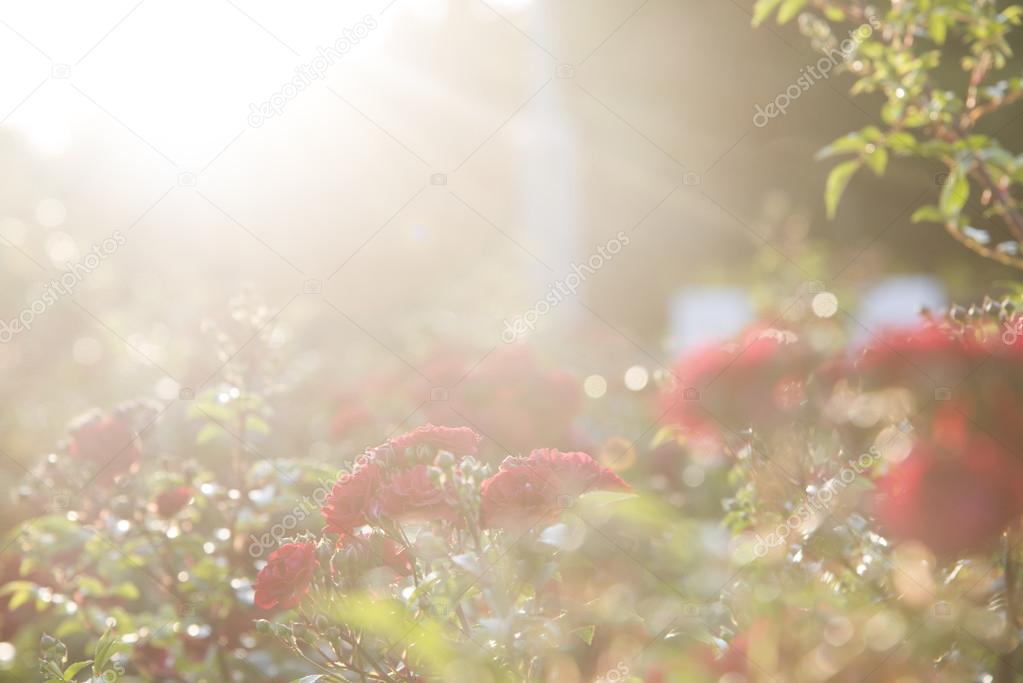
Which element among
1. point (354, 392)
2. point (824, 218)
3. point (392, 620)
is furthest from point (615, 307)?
point (392, 620)

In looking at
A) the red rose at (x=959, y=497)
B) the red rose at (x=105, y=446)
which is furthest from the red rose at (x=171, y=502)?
the red rose at (x=959, y=497)

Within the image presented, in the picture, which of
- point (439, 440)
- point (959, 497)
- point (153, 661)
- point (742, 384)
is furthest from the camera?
point (153, 661)

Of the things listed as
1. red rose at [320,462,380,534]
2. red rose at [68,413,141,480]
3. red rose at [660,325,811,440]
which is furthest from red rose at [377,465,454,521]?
red rose at [68,413,141,480]

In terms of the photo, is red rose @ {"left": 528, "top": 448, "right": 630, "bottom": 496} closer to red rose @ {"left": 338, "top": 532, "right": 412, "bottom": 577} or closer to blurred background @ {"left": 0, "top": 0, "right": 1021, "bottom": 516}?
red rose @ {"left": 338, "top": 532, "right": 412, "bottom": 577}

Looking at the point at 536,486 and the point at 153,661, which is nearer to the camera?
the point at 536,486

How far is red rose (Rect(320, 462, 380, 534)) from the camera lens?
1.44 metres

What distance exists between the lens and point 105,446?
2229 millimetres

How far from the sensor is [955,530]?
→ 1596 millimetres

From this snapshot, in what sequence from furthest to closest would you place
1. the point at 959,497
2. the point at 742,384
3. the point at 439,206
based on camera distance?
the point at 439,206 < the point at 742,384 < the point at 959,497

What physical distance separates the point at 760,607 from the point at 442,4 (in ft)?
33.5

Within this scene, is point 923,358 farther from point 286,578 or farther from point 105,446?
point 105,446

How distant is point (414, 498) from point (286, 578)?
0.86 feet

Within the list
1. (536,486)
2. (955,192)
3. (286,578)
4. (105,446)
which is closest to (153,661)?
(105,446)

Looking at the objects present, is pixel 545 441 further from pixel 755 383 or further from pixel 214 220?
pixel 214 220
